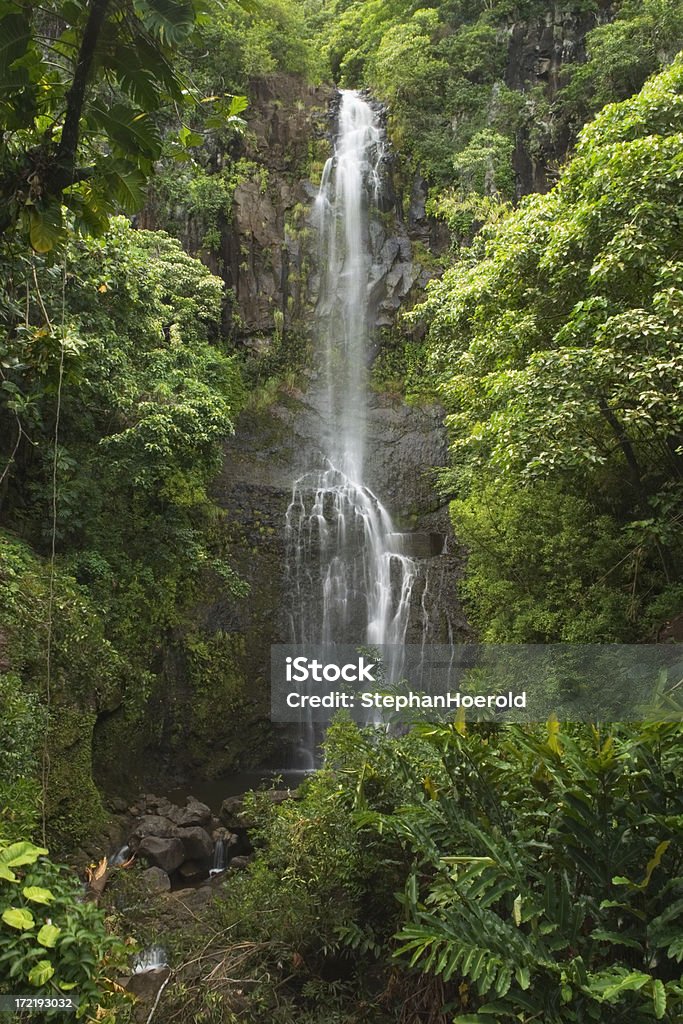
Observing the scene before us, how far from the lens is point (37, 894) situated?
3090 mm

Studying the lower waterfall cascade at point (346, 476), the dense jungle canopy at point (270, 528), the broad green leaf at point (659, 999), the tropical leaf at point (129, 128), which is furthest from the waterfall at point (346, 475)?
the tropical leaf at point (129, 128)

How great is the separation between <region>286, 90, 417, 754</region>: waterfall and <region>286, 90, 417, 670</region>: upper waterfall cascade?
17mm

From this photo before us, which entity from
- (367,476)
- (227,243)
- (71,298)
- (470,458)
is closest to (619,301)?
(470,458)

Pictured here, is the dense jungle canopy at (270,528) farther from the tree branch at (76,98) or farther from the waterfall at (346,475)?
the waterfall at (346,475)

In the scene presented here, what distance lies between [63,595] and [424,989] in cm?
506

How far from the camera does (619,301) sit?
21.1 feet

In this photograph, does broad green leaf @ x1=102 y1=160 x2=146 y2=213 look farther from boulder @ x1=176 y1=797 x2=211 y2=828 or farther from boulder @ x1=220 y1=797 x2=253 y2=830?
boulder @ x1=176 y1=797 x2=211 y2=828

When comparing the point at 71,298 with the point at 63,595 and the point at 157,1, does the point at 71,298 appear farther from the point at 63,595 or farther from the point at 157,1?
the point at 157,1

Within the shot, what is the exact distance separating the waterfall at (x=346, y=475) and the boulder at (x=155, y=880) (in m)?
3.60

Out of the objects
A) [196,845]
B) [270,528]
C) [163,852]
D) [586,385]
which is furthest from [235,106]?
[270,528]

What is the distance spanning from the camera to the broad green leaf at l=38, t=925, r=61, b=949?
297 cm

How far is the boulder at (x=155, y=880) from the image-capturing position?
18.3 ft

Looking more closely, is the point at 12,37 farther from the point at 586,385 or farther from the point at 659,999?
the point at 586,385

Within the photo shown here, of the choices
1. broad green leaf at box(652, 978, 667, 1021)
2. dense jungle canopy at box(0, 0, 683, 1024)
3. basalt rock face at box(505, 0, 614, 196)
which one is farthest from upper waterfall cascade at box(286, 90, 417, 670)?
broad green leaf at box(652, 978, 667, 1021)
